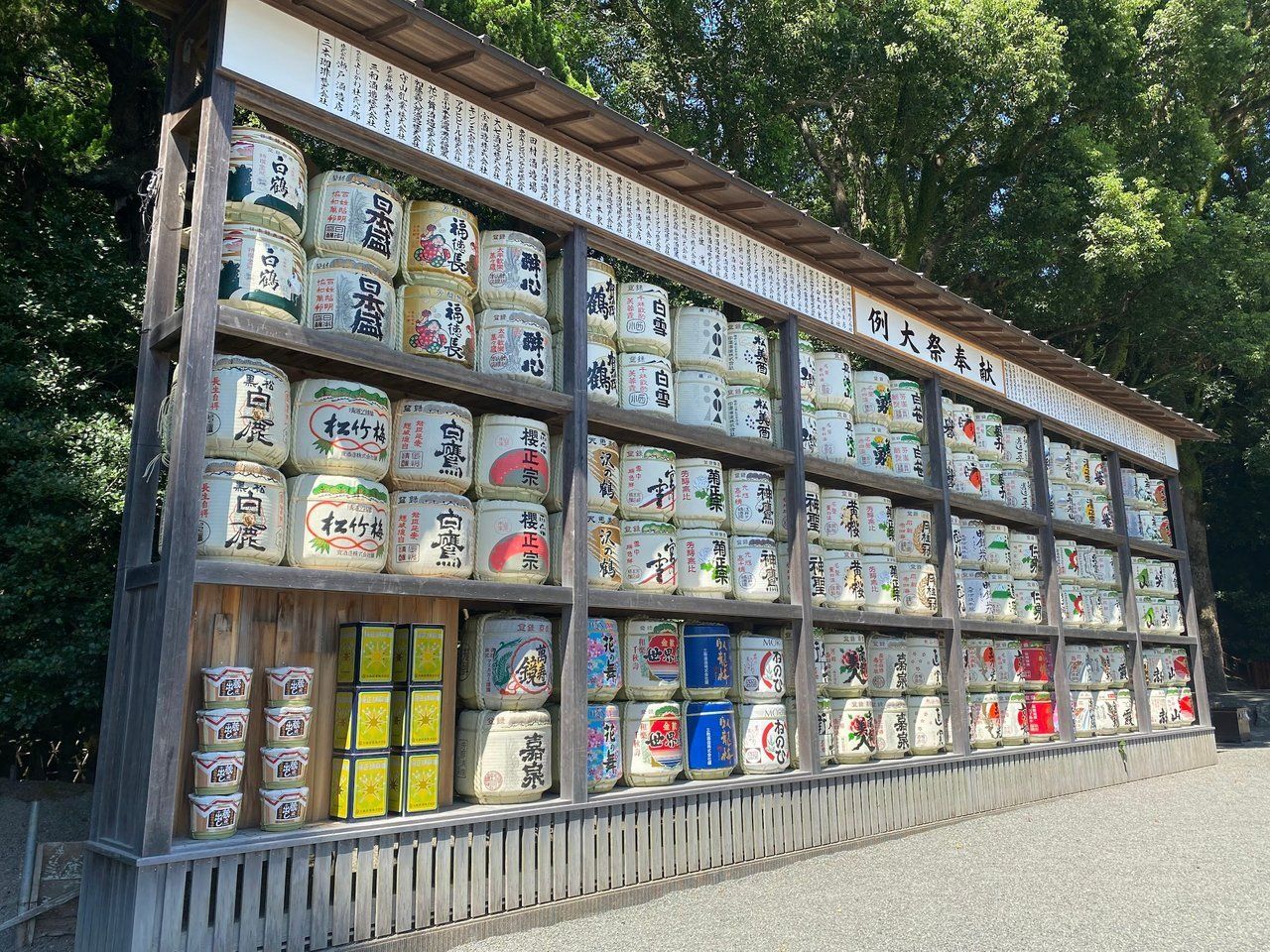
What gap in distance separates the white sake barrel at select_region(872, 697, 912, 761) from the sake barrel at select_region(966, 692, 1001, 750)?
3.65ft

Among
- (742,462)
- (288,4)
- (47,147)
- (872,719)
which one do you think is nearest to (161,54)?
(47,147)

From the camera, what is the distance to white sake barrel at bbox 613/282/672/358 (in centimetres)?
604

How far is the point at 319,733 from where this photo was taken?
4.54 metres

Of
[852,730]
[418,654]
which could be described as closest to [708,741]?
[852,730]

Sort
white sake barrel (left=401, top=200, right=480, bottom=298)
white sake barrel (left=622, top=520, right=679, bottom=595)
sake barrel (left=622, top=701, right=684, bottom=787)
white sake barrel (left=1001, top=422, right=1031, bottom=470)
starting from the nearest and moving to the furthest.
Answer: white sake barrel (left=401, top=200, right=480, bottom=298) → sake barrel (left=622, top=701, right=684, bottom=787) → white sake barrel (left=622, top=520, right=679, bottom=595) → white sake barrel (left=1001, top=422, right=1031, bottom=470)

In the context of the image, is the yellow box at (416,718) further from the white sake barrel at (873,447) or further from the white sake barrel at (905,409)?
the white sake barrel at (905,409)

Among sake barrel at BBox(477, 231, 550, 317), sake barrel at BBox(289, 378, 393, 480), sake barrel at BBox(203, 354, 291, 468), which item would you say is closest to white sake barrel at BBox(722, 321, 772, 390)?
sake barrel at BBox(477, 231, 550, 317)

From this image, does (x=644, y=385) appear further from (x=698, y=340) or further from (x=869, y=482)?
(x=869, y=482)

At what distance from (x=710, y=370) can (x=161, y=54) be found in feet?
20.4

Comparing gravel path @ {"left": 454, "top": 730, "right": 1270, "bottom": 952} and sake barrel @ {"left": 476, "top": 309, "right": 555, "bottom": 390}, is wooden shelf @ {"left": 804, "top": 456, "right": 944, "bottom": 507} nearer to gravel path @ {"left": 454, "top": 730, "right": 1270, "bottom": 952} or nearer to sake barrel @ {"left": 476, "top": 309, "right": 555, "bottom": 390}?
sake barrel @ {"left": 476, "top": 309, "right": 555, "bottom": 390}

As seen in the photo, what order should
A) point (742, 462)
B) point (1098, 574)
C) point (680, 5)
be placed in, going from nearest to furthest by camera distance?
point (742, 462) → point (1098, 574) → point (680, 5)

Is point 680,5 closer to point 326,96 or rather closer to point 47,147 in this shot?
point 47,147

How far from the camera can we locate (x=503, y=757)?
4.77m

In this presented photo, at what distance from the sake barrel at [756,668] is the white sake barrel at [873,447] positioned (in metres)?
2.04
